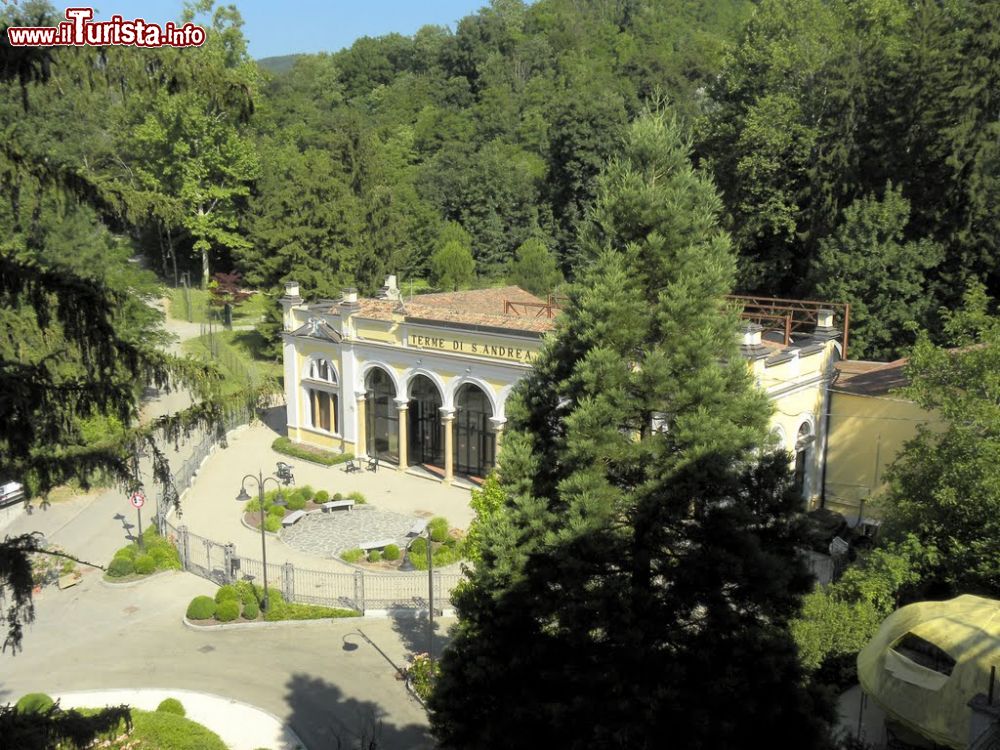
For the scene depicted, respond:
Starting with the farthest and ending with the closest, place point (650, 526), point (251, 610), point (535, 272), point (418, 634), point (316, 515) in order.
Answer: point (535, 272)
point (316, 515)
point (251, 610)
point (418, 634)
point (650, 526)

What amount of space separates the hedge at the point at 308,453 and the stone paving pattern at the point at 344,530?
464cm

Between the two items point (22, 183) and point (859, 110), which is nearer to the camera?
point (22, 183)

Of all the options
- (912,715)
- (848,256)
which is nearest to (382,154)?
(848,256)

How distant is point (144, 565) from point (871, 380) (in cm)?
2164

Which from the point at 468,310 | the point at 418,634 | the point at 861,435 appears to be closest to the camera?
the point at 418,634

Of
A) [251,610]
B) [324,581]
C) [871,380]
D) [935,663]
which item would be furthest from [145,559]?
[871,380]

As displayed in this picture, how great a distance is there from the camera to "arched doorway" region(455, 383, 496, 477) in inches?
1184

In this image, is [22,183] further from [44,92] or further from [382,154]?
[382,154]

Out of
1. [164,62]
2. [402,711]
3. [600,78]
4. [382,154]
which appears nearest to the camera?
[164,62]

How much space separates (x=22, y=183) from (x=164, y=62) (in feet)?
4.99

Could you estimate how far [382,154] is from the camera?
220 feet

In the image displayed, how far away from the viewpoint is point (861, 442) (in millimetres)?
25953

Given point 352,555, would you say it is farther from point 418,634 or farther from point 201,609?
point 201,609

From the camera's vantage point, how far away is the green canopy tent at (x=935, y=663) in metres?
12.8
